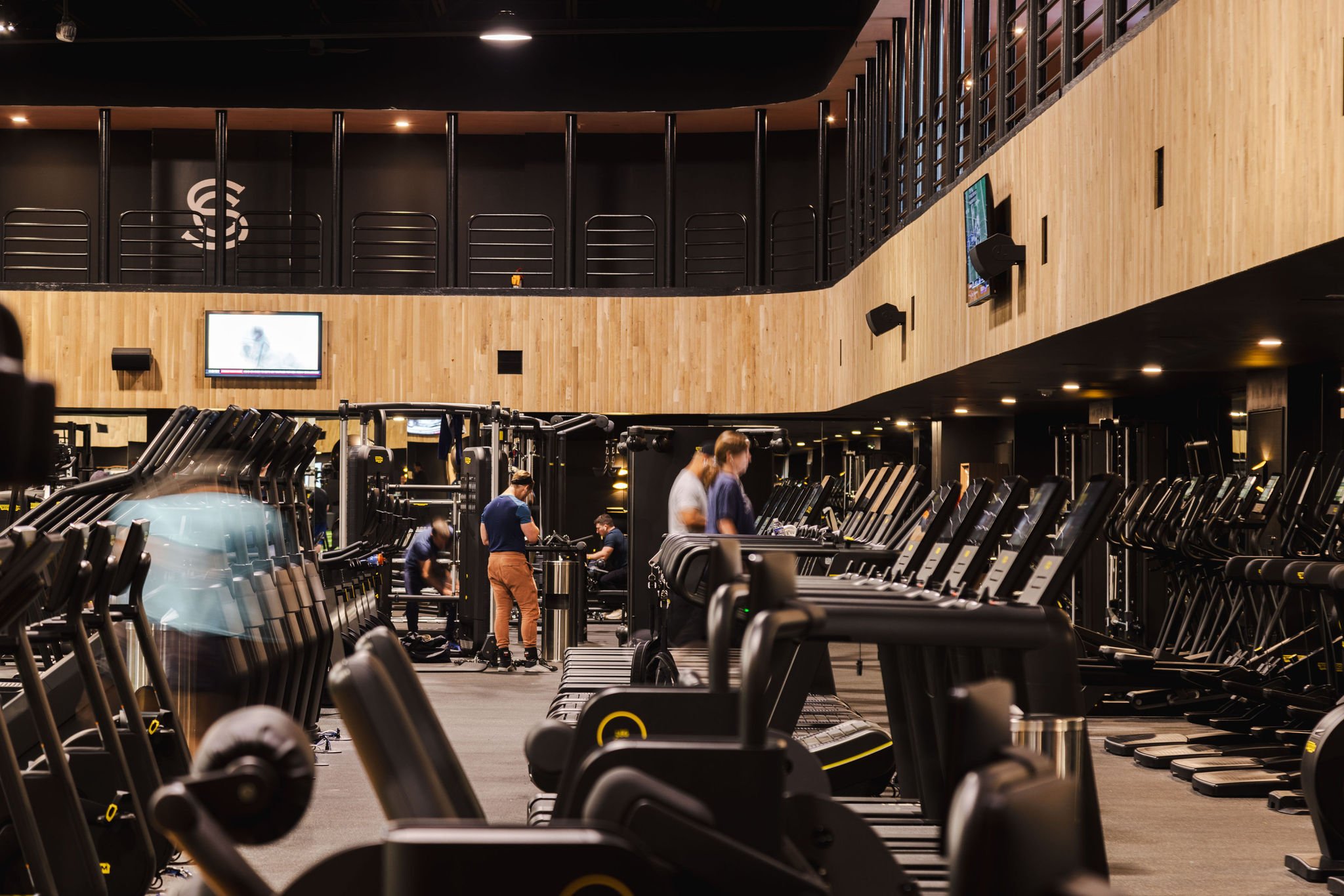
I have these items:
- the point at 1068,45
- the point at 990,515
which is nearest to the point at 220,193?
the point at 1068,45

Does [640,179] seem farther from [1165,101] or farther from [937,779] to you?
[937,779]

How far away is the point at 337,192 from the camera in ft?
52.9

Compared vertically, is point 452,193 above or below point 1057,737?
above

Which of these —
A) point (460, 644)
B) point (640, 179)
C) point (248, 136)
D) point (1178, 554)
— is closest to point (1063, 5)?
point (1178, 554)

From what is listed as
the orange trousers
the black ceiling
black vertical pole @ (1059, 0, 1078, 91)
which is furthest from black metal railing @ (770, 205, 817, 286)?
black vertical pole @ (1059, 0, 1078, 91)

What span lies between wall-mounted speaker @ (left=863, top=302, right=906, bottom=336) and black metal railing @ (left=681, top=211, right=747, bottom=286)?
5820mm

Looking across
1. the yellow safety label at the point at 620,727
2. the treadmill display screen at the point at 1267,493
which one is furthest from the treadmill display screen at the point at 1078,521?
the treadmill display screen at the point at 1267,493

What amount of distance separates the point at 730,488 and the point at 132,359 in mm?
10275

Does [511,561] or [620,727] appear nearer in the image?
[620,727]

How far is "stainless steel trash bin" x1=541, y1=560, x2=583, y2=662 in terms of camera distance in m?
10.5

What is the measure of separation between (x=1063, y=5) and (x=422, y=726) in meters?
6.38

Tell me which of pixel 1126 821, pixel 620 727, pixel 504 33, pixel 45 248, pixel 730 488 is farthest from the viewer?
pixel 45 248

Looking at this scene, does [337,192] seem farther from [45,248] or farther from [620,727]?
[620,727]

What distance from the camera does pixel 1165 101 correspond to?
589 cm
